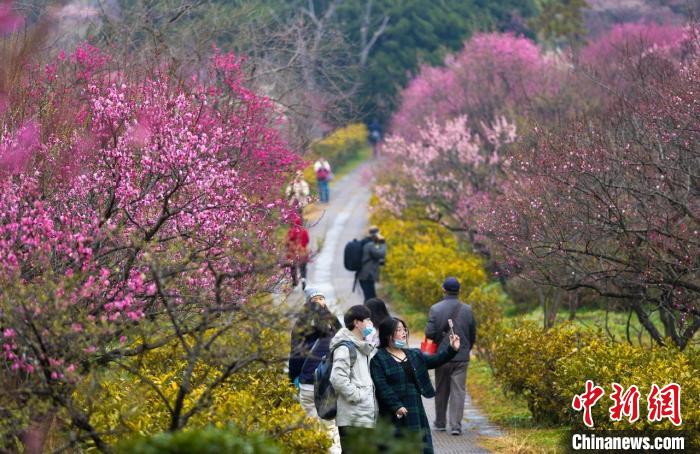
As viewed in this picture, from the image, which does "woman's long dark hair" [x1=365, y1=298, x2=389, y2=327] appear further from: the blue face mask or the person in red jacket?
the blue face mask

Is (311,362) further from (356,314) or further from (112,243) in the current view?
(112,243)

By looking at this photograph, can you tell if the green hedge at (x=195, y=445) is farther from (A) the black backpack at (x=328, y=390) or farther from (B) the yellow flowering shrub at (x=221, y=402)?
(A) the black backpack at (x=328, y=390)

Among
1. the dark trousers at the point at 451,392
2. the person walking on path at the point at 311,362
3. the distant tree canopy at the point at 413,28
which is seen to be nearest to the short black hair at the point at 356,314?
the person walking on path at the point at 311,362

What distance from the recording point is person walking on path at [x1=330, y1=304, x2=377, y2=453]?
905cm

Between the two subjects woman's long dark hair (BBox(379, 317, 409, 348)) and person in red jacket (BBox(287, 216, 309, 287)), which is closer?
woman's long dark hair (BBox(379, 317, 409, 348))

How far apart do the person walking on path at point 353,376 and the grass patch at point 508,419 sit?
2.80 m

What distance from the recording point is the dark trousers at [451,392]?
1325cm

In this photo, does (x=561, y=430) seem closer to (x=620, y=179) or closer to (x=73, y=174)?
(x=620, y=179)

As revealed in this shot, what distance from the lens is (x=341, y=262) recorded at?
3077 cm

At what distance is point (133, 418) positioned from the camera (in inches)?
328

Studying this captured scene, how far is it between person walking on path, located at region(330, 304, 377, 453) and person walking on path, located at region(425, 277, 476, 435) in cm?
362

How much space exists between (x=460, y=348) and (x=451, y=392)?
59cm

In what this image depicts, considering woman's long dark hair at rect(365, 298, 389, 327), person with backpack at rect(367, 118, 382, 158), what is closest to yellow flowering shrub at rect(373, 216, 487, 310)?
woman's long dark hair at rect(365, 298, 389, 327)

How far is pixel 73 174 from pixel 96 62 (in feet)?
21.9
